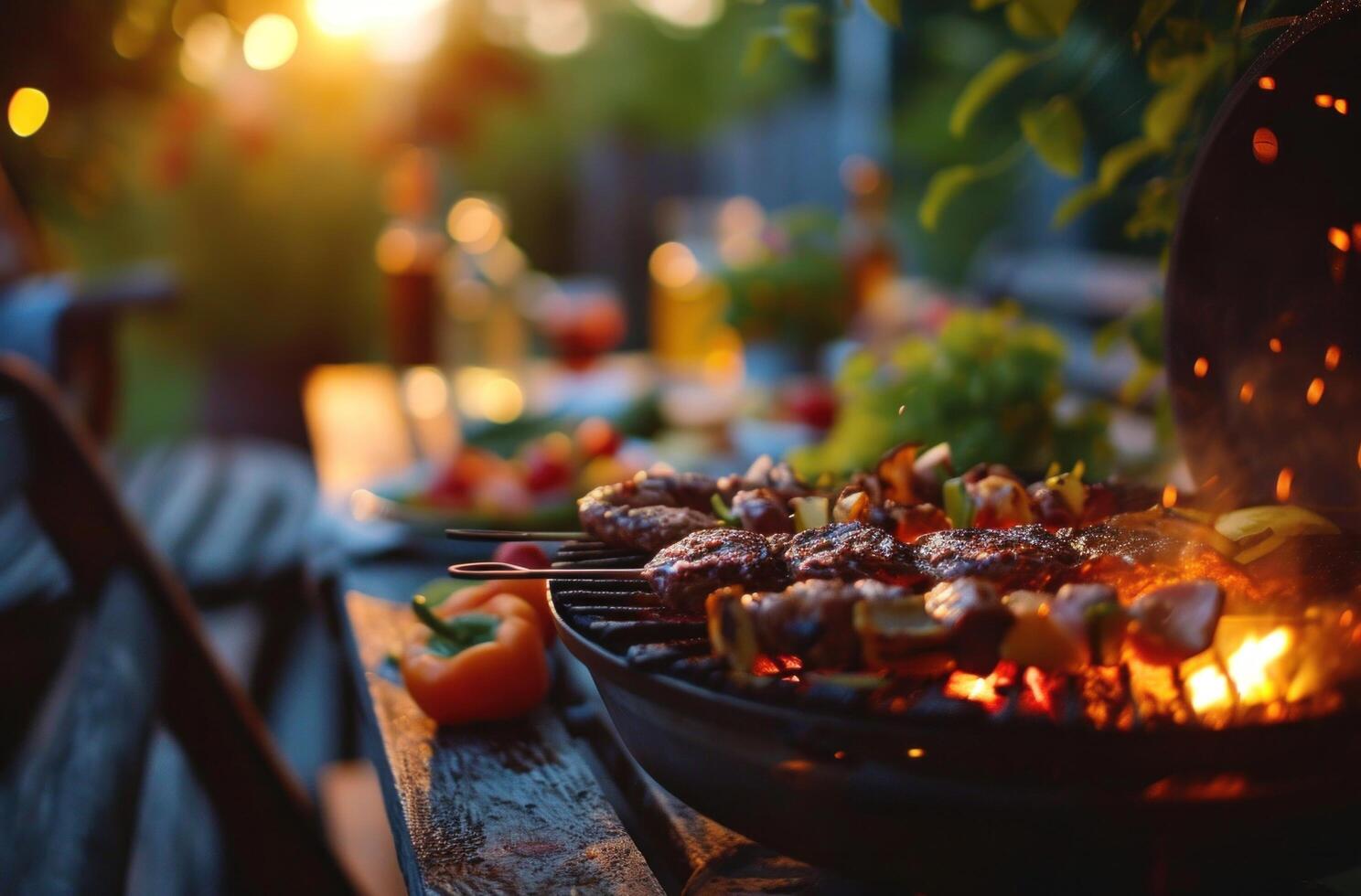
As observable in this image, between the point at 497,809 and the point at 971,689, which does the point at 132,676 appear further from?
the point at 971,689

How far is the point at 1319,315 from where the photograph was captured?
4.82 ft

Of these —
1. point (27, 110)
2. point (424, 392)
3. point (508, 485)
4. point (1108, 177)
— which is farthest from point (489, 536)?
point (424, 392)

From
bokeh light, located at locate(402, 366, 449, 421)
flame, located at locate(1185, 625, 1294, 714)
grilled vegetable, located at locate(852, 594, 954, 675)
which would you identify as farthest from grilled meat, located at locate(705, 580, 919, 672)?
bokeh light, located at locate(402, 366, 449, 421)

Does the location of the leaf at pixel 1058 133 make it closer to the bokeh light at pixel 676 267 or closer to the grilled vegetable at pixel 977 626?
the grilled vegetable at pixel 977 626

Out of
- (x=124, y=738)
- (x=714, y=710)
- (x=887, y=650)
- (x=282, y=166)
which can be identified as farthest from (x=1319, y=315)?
(x=282, y=166)

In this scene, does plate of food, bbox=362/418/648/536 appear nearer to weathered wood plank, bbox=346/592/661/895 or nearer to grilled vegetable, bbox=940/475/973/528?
weathered wood plank, bbox=346/592/661/895

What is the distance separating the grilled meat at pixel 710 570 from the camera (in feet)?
3.68

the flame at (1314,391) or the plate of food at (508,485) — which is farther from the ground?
the plate of food at (508,485)

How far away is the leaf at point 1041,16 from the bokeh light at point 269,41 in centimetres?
292

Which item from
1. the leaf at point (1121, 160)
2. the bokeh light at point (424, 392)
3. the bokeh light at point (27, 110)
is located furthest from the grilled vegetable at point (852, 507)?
the bokeh light at point (424, 392)

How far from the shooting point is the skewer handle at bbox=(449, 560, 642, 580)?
1.14m

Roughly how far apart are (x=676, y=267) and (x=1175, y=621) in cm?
622

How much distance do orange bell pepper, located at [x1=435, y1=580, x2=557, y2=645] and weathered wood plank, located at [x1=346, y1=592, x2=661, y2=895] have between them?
0.44ft

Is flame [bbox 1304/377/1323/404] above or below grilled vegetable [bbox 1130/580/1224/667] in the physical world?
above
